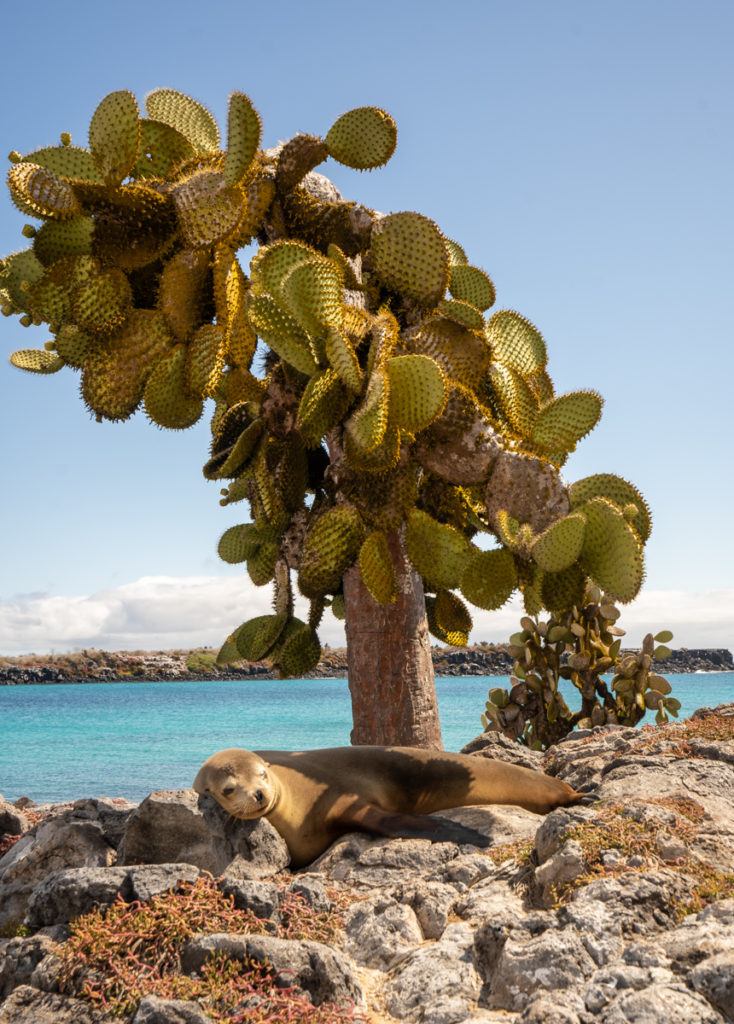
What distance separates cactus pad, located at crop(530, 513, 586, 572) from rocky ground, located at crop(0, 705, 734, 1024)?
1470mm

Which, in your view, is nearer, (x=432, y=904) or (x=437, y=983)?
(x=437, y=983)

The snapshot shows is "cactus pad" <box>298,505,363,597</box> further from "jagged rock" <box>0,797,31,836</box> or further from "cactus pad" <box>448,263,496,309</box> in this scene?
"jagged rock" <box>0,797,31,836</box>

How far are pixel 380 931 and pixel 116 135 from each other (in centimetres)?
526

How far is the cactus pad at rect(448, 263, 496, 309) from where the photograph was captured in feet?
26.3

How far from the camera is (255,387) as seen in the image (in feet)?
23.8

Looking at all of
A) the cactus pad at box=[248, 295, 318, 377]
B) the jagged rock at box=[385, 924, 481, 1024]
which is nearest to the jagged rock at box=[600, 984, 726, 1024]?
the jagged rock at box=[385, 924, 481, 1024]

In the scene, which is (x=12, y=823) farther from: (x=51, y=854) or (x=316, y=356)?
(x=316, y=356)

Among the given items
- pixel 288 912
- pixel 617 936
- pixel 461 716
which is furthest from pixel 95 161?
pixel 461 716

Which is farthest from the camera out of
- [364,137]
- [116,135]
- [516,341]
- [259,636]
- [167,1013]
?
[259,636]

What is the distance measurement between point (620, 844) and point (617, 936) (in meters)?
0.78

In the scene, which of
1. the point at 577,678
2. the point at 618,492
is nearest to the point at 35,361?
the point at 618,492

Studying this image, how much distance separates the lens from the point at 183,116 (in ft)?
25.6

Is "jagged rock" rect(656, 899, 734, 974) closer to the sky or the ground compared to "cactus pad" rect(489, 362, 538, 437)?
closer to the ground

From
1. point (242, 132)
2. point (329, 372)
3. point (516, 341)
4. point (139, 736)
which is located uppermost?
point (242, 132)
